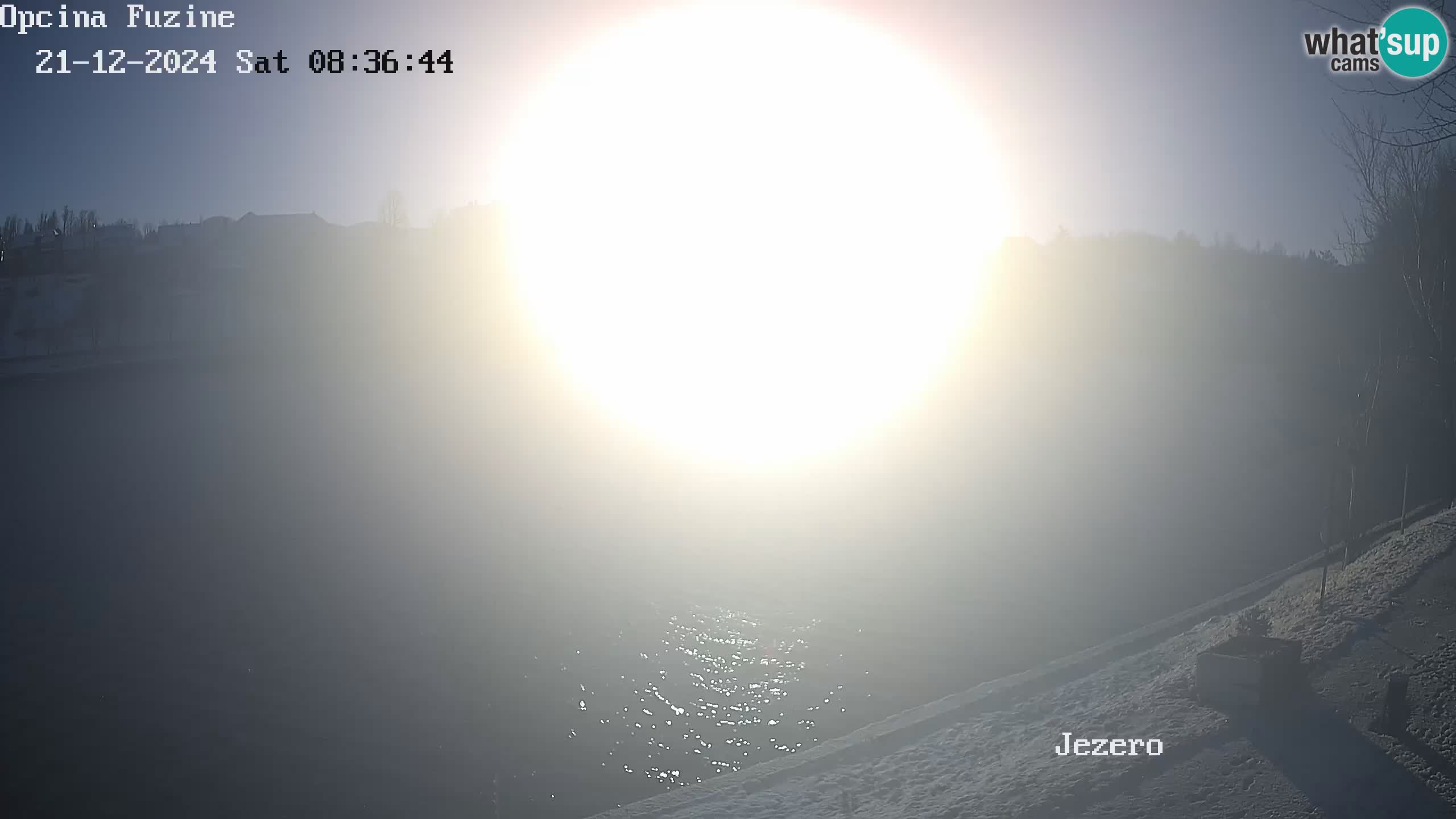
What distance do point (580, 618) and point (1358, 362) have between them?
33.8m

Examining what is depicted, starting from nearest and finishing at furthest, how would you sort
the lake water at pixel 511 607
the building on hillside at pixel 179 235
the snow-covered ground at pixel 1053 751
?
the snow-covered ground at pixel 1053 751 < the lake water at pixel 511 607 < the building on hillside at pixel 179 235

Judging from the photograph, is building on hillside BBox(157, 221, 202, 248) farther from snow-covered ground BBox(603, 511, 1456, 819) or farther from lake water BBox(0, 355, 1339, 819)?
snow-covered ground BBox(603, 511, 1456, 819)

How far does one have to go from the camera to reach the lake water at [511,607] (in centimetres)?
1207

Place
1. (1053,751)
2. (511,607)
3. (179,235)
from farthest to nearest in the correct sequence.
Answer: (179,235), (511,607), (1053,751)

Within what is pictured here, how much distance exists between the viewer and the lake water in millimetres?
12070

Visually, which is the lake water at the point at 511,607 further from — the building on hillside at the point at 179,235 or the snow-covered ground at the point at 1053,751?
the building on hillside at the point at 179,235

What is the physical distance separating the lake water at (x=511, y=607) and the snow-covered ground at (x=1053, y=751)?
9.77 feet

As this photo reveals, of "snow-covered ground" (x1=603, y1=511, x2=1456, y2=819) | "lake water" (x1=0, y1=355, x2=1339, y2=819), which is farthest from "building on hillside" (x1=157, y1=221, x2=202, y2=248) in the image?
"snow-covered ground" (x1=603, y1=511, x2=1456, y2=819)

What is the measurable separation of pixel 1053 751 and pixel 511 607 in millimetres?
13091

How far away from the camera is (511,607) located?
19.3 meters

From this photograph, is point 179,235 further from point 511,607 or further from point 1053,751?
point 1053,751

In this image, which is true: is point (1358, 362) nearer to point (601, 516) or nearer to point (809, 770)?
point (601, 516)

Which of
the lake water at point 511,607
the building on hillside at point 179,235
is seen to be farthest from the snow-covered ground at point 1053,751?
the building on hillside at point 179,235

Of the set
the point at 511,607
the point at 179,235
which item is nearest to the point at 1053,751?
the point at 511,607
